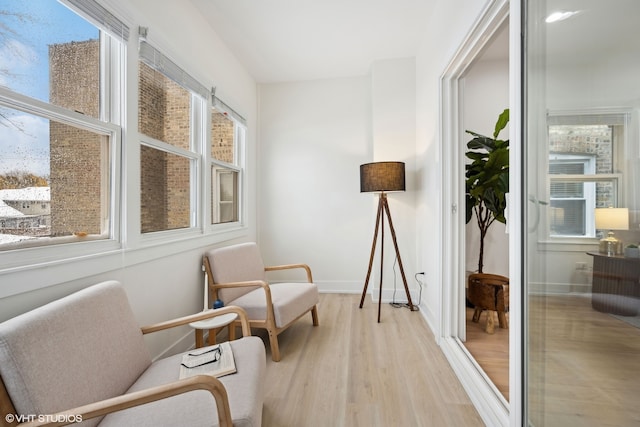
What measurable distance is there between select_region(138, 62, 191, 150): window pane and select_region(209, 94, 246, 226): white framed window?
0.32 meters

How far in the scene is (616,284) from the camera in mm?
834

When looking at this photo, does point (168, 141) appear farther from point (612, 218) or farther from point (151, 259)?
point (612, 218)

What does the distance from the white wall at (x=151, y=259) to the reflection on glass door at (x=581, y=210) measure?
6.77 ft

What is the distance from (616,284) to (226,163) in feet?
10.0

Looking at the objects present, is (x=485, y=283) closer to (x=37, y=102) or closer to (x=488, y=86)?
(x=488, y=86)

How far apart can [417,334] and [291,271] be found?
6.10 feet

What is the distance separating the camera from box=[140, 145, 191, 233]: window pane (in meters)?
1.96

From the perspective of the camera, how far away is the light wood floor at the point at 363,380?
5.02 ft

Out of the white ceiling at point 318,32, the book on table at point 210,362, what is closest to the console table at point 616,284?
the book on table at point 210,362

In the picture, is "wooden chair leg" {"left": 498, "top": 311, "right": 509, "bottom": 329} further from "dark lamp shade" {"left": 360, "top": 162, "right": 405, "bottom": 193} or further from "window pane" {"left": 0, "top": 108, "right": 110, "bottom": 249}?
"window pane" {"left": 0, "top": 108, "right": 110, "bottom": 249}

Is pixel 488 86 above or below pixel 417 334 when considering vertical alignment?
above

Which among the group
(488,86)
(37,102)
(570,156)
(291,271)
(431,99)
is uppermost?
(488,86)

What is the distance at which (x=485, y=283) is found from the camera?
248 centimetres

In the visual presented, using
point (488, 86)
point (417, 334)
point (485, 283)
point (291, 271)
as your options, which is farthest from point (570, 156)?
point (291, 271)
